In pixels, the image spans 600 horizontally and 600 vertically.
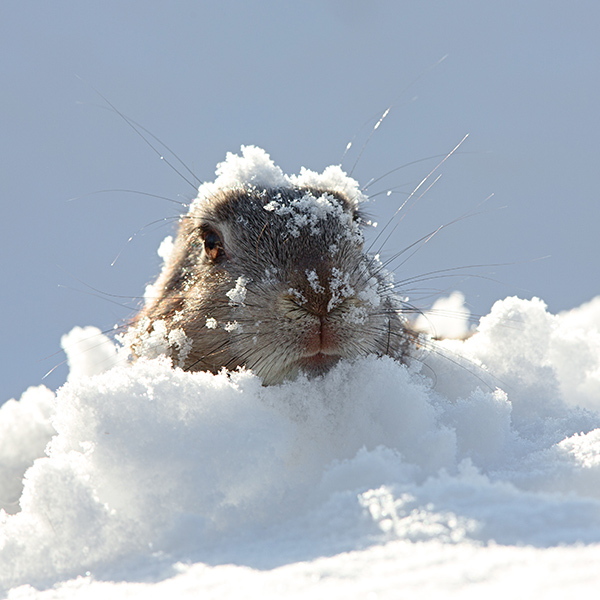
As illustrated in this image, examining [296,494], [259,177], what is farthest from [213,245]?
[296,494]

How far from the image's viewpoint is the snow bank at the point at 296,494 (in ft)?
5.86

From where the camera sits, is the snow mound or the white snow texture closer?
the white snow texture

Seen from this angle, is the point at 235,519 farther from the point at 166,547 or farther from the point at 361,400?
the point at 361,400

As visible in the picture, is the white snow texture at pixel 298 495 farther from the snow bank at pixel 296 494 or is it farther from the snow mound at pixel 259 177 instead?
the snow mound at pixel 259 177

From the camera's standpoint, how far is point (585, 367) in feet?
18.7

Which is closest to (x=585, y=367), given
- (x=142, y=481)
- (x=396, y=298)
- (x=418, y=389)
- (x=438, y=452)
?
(x=396, y=298)

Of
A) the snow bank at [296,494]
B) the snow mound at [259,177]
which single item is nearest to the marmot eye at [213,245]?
the snow mound at [259,177]

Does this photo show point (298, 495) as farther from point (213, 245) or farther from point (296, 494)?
point (213, 245)

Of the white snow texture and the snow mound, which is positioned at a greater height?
the snow mound

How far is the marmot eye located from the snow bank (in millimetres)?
1483

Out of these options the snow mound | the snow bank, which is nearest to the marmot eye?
the snow mound

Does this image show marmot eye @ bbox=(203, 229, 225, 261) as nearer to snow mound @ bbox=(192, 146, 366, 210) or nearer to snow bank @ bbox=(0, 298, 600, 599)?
snow mound @ bbox=(192, 146, 366, 210)

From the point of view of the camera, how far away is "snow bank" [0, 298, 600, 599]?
1.79 metres

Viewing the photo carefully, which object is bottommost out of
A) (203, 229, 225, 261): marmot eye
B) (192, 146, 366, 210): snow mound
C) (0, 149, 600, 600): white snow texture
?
(0, 149, 600, 600): white snow texture
